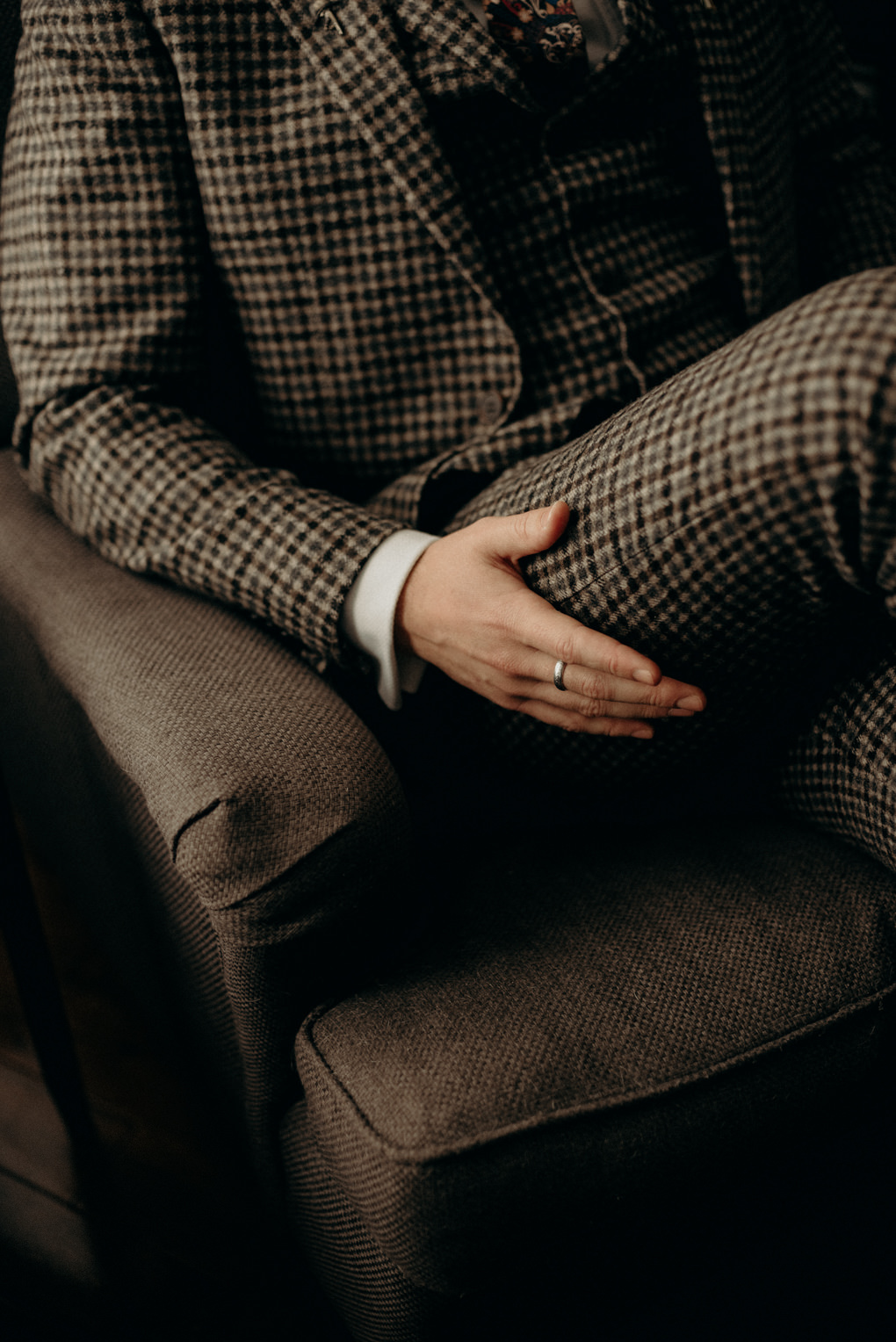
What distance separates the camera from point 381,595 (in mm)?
543

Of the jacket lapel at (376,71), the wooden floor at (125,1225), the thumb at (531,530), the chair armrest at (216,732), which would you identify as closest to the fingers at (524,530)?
the thumb at (531,530)

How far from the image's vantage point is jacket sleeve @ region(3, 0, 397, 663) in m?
0.55

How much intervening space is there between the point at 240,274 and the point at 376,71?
16 cm

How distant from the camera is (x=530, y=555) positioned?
50 centimetres

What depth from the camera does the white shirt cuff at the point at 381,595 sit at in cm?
54

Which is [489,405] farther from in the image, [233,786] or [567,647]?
[233,786]

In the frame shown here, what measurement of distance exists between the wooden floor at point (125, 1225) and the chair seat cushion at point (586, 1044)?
9.1 inches

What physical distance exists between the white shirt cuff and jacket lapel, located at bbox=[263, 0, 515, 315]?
A: 24 cm

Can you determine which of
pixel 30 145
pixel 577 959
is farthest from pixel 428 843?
pixel 30 145

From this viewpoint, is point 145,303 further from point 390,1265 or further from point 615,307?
point 390,1265

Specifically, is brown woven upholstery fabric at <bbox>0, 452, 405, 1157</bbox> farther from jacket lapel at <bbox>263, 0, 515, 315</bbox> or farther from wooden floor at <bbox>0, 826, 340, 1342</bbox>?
jacket lapel at <bbox>263, 0, 515, 315</bbox>

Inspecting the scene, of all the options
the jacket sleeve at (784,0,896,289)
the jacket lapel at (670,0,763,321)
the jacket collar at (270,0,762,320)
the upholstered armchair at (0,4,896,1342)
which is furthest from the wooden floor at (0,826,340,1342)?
the jacket sleeve at (784,0,896,289)

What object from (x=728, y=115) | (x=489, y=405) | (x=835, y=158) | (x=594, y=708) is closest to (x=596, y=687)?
(x=594, y=708)

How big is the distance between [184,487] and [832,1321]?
0.74 meters
